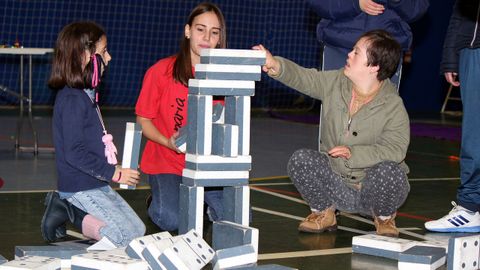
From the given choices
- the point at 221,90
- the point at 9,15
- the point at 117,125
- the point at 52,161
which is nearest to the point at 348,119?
the point at 221,90

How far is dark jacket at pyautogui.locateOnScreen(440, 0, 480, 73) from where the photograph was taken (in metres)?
4.51

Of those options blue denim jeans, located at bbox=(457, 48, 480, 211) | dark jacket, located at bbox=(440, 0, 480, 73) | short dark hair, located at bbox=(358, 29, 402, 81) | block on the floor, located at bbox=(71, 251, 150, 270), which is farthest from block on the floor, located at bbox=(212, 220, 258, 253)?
dark jacket, located at bbox=(440, 0, 480, 73)

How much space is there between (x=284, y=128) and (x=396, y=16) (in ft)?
17.4

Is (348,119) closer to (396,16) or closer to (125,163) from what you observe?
(396,16)

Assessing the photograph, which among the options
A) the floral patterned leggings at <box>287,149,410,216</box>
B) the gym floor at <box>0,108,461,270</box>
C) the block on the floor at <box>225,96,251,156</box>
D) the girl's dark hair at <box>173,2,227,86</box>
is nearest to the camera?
the block on the floor at <box>225,96,251,156</box>

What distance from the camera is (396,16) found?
4844 mm

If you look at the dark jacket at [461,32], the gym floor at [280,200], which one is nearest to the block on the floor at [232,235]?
the gym floor at [280,200]

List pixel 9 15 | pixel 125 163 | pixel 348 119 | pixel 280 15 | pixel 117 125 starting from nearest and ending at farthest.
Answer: pixel 125 163, pixel 348 119, pixel 117 125, pixel 9 15, pixel 280 15

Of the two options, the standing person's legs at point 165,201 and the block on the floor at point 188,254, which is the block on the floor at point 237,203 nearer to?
the block on the floor at point 188,254

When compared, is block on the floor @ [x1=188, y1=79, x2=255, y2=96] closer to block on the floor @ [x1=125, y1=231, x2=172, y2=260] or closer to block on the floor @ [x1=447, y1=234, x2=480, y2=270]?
block on the floor @ [x1=125, y1=231, x2=172, y2=260]

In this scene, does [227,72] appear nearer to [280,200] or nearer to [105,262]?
[105,262]

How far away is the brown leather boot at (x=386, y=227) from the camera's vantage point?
430cm

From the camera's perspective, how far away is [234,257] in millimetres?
3375

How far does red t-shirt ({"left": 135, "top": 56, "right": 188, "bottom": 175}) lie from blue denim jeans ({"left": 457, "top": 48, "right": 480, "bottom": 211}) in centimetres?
141
